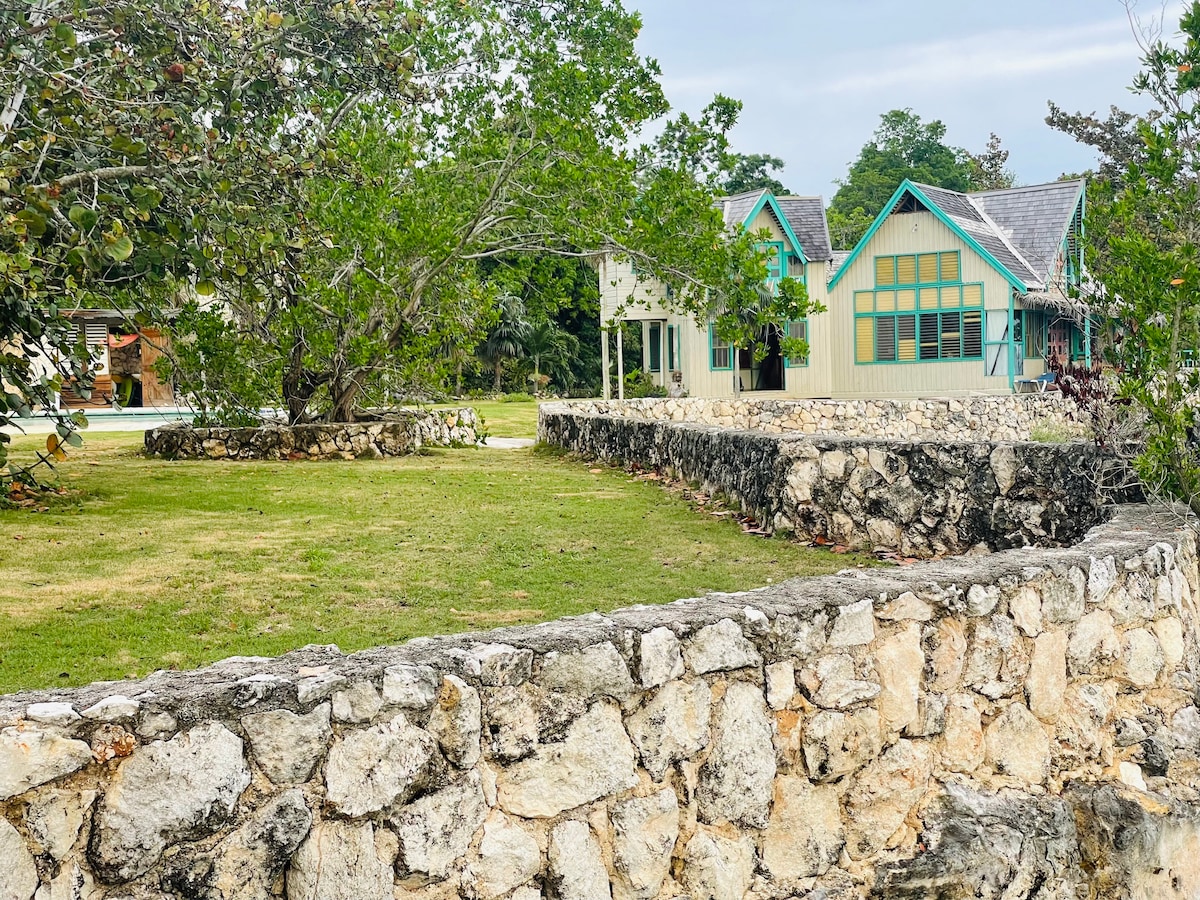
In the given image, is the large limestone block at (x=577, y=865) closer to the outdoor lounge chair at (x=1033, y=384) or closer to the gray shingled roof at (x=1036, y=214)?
the outdoor lounge chair at (x=1033, y=384)

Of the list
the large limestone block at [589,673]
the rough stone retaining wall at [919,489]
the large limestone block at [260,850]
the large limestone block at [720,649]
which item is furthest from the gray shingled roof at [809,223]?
the large limestone block at [260,850]

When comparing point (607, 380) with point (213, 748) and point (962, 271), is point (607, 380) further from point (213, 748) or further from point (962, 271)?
point (213, 748)

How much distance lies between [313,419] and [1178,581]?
14.6 metres

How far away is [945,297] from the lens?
98.3 ft

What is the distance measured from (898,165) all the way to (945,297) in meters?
36.8

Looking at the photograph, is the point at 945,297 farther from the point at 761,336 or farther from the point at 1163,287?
the point at 1163,287

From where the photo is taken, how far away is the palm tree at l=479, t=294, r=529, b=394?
37812 mm

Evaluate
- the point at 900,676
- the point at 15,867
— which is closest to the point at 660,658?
the point at 900,676

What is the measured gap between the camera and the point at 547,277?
62.5 feet

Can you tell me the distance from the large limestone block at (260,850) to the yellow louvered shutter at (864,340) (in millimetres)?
29427

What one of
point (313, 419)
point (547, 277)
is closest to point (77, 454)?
point (313, 419)

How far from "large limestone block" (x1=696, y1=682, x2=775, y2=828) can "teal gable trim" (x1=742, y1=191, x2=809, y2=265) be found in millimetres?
27219

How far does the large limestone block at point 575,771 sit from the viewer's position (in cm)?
341

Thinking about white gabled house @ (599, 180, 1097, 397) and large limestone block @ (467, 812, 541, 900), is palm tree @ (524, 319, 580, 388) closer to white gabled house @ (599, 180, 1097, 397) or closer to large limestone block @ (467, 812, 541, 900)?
white gabled house @ (599, 180, 1097, 397)
